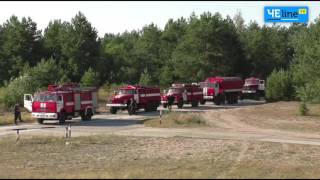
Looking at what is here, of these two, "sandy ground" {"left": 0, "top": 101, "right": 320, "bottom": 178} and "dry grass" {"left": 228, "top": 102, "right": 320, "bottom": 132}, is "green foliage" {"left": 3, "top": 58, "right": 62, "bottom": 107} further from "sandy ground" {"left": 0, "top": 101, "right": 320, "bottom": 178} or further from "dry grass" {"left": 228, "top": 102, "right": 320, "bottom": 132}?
"dry grass" {"left": 228, "top": 102, "right": 320, "bottom": 132}

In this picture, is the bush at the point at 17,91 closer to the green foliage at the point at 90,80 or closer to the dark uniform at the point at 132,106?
the dark uniform at the point at 132,106

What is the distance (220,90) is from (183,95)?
7.24m

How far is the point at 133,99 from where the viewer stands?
47.2m

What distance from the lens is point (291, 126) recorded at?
35688mm

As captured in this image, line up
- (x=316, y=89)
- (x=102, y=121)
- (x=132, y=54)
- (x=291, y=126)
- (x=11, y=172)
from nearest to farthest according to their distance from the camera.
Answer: (x=11, y=172) < (x=291, y=126) < (x=102, y=121) < (x=316, y=89) < (x=132, y=54)

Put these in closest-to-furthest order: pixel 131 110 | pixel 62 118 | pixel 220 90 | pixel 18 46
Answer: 1. pixel 62 118
2. pixel 131 110
3. pixel 220 90
4. pixel 18 46

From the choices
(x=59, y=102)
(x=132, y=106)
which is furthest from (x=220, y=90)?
(x=59, y=102)

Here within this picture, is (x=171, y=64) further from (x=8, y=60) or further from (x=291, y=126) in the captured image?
(x=291, y=126)

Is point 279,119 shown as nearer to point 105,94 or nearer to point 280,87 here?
point 280,87

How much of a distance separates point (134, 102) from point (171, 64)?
1743 inches

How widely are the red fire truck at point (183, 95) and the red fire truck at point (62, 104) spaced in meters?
12.8

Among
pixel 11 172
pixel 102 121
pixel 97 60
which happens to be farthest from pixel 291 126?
pixel 97 60

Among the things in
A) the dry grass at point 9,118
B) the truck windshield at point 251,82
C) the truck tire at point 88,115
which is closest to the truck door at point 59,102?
the truck tire at point 88,115

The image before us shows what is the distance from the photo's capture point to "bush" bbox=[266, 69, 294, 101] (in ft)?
212
